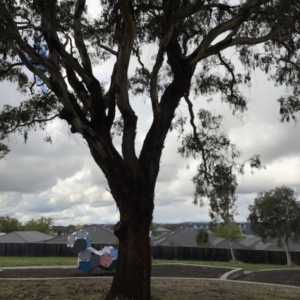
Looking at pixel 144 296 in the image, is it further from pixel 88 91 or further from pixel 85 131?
pixel 88 91

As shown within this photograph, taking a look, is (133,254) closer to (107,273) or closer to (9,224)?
(107,273)

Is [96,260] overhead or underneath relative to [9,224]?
underneath

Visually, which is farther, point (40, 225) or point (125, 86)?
point (40, 225)

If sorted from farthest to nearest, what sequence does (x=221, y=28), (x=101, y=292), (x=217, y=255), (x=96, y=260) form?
(x=217, y=255) < (x=96, y=260) < (x=221, y=28) < (x=101, y=292)

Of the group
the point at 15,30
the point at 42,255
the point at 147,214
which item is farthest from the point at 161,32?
the point at 42,255

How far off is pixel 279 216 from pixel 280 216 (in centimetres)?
7

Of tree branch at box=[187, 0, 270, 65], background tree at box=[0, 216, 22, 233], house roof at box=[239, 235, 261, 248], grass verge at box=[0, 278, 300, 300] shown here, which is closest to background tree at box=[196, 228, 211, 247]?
house roof at box=[239, 235, 261, 248]

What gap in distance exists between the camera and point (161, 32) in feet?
31.7

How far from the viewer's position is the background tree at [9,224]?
6543 cm

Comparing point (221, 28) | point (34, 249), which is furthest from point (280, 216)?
point (221, 28)

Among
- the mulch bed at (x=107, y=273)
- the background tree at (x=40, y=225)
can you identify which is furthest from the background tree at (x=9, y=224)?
the mulch bed at (x=107, y=273)

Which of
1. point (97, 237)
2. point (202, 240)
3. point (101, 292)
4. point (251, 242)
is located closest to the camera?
point (101, 292)

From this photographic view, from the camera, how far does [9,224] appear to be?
6581 centimetres

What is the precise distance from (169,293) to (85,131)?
3.94 m
